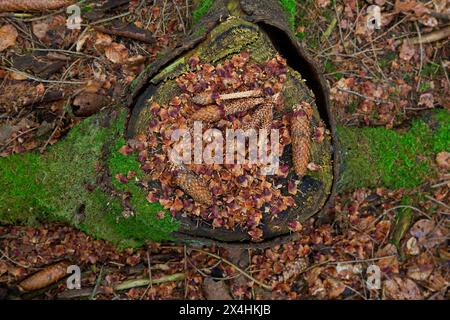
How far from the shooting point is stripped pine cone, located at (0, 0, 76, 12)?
3584 millimetres

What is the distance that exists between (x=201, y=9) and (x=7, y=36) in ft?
5.45

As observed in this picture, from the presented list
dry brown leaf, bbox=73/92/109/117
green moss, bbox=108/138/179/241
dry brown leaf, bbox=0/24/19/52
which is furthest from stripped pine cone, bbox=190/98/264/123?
dry brown leaf, bbox=0/24/19/52

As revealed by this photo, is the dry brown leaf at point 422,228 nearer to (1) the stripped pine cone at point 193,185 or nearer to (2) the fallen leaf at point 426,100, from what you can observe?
(2) the fallen leaf at point 426,100

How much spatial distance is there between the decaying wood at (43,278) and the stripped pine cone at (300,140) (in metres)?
2.11

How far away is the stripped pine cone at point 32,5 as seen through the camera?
11.8ft

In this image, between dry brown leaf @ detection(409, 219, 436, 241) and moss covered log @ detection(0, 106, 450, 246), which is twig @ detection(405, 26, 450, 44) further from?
dry brown leaf @ detection(409, 219, 436, 241)

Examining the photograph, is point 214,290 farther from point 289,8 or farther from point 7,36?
point 7,36

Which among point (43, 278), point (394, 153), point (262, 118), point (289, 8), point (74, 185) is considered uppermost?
point (289, 8)

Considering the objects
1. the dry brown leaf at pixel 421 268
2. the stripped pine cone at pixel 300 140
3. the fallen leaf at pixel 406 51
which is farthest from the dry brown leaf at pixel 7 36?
the dry brown leaf at pixel 421 268

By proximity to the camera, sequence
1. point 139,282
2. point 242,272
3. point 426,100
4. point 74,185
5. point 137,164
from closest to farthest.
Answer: point 137,164 < point 74,185 < point 139,282 < point 242,272 < point 426,100

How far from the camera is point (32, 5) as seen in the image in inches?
142

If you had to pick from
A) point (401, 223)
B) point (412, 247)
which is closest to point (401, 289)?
point (412, 247)

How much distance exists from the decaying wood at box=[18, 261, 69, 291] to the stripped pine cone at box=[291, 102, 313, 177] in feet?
6.91

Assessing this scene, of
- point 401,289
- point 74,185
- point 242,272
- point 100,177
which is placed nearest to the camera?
point 100,177
